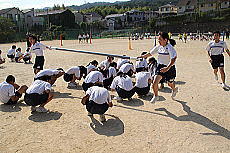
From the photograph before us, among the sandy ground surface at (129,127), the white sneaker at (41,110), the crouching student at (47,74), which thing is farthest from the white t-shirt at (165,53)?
the crouching student at (47,74)

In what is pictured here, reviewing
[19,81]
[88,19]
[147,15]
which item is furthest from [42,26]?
[19,81]

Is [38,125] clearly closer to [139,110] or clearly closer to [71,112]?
[71,112]

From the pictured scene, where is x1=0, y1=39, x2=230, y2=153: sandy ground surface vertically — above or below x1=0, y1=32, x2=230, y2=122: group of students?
below

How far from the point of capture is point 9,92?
6.80 m

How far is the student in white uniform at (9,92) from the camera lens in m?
6.76

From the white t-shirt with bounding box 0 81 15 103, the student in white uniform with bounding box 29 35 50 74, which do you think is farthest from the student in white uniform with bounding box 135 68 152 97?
the student in white uniform with bounding box 29 35 50 74

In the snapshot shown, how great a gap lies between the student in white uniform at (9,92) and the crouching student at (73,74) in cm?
226

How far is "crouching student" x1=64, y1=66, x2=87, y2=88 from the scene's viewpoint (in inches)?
356

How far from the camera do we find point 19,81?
10508mm

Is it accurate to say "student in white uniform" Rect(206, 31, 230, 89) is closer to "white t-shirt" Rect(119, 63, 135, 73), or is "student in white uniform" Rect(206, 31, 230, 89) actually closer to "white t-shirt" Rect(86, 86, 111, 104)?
"white t-shirt" Rect(119, 63, 135, 73)

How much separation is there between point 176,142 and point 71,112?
9.97ft

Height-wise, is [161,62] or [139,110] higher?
[161,62]

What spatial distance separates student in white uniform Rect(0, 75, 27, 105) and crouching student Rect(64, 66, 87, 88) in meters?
2.26

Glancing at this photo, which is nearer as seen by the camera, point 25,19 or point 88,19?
point 25,19
